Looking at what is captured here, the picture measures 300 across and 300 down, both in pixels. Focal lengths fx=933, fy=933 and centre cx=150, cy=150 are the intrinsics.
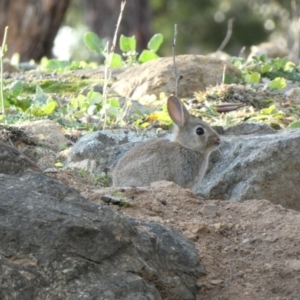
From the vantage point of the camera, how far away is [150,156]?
738 centimetres

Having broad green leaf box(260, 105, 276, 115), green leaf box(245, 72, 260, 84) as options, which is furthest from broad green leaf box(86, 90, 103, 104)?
green leaf box(245, 72, 260, 84)

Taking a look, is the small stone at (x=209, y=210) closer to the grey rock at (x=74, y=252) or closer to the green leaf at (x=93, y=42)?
the grey rock at (x=74, y=252)

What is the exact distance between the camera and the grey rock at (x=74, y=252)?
400 centimetres

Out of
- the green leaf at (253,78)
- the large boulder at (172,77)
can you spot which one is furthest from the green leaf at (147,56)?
the green leaf at (253,78)

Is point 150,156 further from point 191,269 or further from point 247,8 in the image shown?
point 247,8

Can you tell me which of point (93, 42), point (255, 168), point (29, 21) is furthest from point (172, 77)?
point (29, 21)

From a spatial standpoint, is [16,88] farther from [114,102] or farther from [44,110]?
[114,102]

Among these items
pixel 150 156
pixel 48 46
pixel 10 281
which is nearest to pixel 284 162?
pixel 150 156

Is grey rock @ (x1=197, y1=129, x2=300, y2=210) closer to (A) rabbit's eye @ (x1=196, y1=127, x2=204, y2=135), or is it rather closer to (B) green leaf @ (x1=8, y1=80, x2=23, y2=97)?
(A) rabbit's eye @ (x1=196, y1=127, x2=204, y2=135)

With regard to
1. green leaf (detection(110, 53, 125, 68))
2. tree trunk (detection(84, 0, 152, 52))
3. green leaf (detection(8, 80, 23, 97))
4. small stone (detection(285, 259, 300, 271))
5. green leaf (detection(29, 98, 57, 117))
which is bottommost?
tree trunk (detection(84, 0, 152, 52))

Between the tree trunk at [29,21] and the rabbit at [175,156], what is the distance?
9.23 m

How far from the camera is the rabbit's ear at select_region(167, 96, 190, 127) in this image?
795 centimetres

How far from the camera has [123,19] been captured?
20891mm

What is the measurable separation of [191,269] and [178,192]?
115 cm
